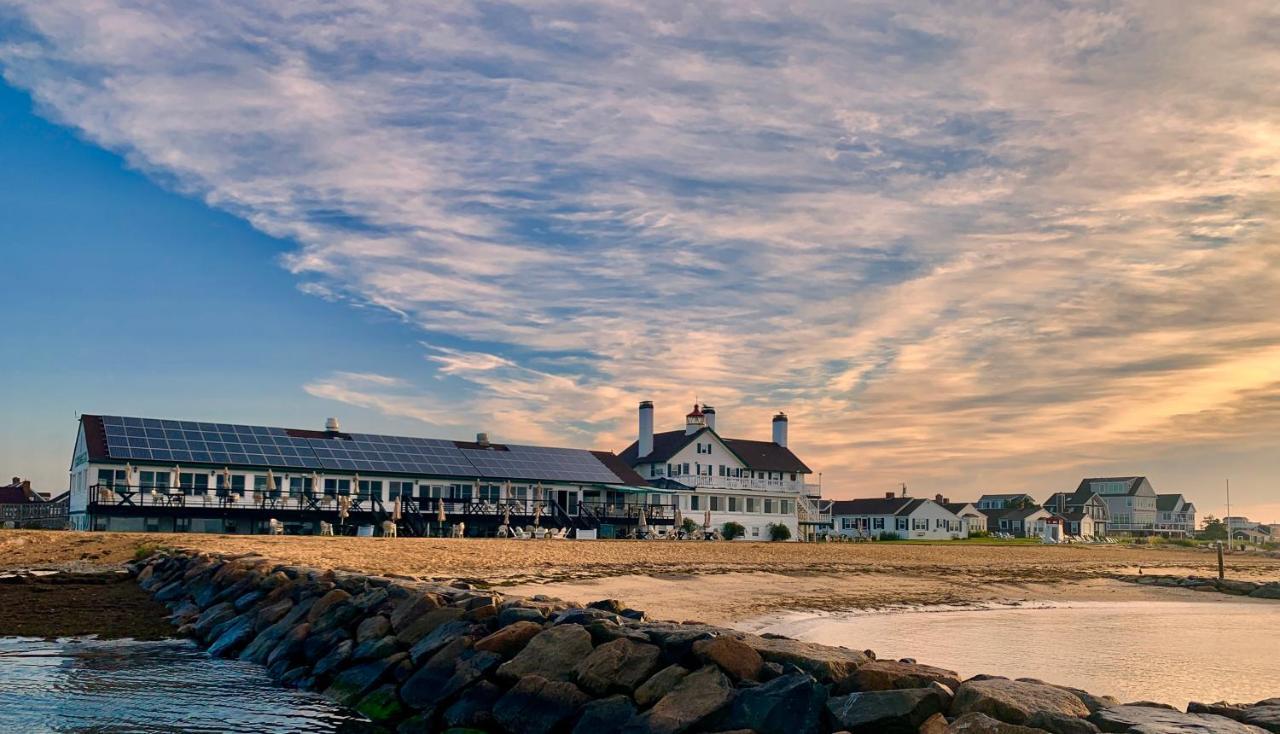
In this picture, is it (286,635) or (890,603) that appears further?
(890,603)

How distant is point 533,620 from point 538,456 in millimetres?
52223

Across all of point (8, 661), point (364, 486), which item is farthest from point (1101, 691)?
point (364, 486)

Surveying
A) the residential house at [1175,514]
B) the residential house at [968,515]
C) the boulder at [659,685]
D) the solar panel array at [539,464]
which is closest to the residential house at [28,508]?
the solar panel array at [539,464]

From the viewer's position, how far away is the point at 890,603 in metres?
28.2

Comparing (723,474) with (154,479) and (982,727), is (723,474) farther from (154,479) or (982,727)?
(982,727)

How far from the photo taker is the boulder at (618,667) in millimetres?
10523

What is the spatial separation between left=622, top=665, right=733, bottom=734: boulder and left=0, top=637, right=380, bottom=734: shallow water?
376cm

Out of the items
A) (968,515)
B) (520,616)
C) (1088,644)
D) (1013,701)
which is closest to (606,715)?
(520,616)

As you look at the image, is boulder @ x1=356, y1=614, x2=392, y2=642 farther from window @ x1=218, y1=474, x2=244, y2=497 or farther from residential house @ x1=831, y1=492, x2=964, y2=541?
residential house @ x1=831, y1=492, x2=964, y2=541

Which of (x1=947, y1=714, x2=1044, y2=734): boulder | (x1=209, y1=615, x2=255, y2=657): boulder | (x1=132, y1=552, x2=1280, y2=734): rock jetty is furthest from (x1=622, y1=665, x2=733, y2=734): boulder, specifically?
(x1=209, y1=615, x2=255, y2=657): boulder

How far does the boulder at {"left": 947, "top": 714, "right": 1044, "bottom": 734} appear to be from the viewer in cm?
760

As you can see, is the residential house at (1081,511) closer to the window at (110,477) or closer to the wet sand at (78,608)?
the window at (110,477)

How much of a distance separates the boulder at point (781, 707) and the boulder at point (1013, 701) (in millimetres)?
1162

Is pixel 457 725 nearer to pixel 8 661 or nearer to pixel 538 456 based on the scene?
pixel 8 661
